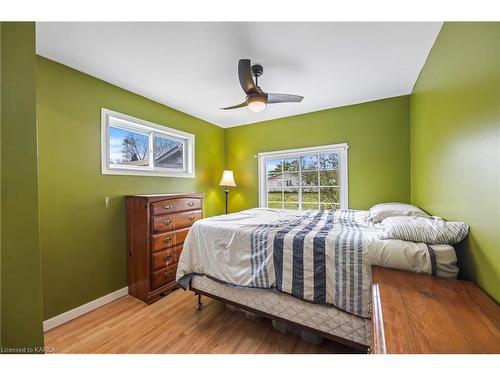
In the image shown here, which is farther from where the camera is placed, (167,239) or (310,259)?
(167,239)

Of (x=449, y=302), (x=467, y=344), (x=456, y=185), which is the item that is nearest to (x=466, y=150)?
(x=456, y=185)

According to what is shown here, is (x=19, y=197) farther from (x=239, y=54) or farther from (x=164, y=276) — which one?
(x=164, y=276)

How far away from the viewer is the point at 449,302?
0.82m

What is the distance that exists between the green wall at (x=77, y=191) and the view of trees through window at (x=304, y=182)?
2.22 m

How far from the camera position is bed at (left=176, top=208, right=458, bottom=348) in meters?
1.14

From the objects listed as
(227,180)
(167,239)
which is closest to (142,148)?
(167,239)

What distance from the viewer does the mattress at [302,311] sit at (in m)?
1.18

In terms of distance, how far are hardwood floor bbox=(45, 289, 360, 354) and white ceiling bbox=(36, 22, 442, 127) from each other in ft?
7.91

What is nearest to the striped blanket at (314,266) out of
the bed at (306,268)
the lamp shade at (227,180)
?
the bed at (306,268)

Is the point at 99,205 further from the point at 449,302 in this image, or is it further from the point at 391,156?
the point at 391,156

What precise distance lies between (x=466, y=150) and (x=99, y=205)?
3078 mm

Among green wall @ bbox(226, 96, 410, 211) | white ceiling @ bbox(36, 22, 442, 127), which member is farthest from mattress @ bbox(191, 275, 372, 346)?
green wall @ bbox(226, 96, 410, 211)

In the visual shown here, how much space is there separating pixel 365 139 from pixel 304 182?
3.69ft

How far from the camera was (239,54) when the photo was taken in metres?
1.83
